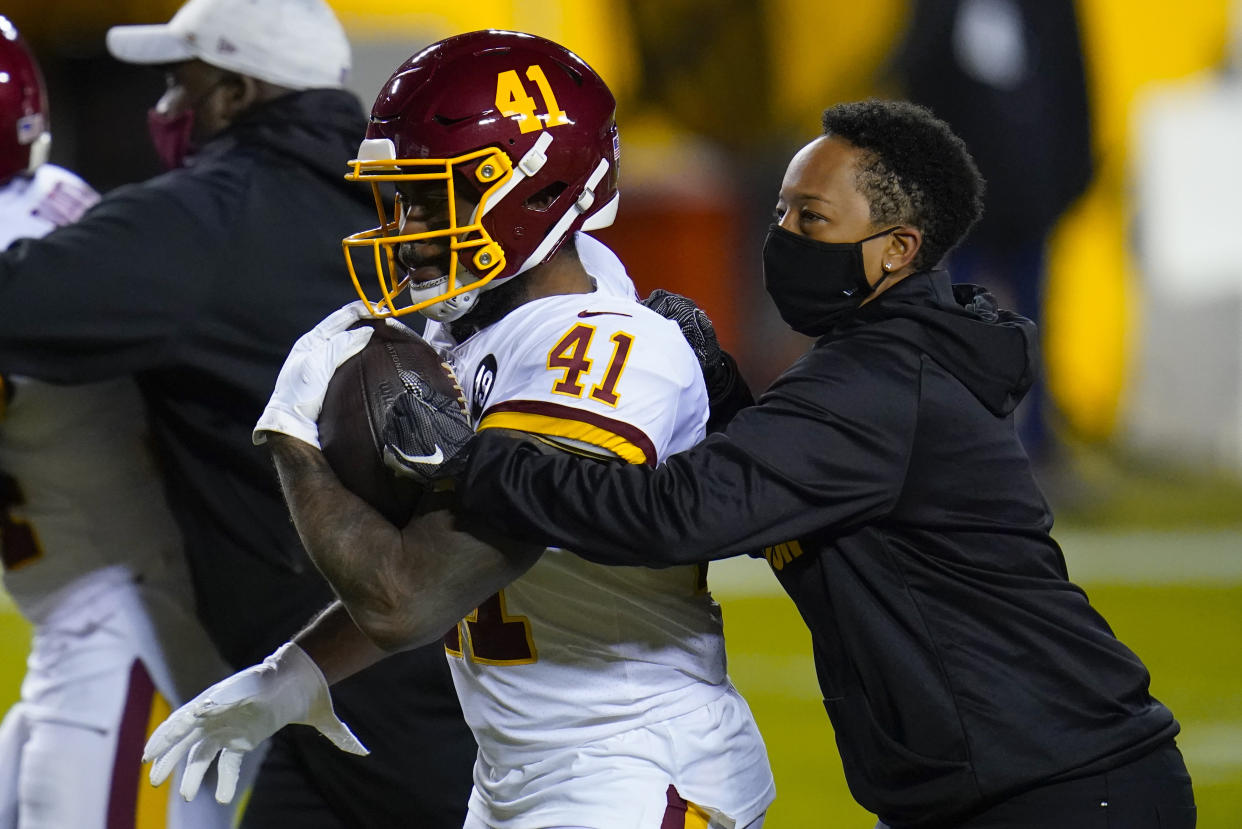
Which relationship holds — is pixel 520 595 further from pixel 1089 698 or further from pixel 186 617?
pixel 186 617

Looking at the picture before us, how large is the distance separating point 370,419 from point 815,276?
599 mm

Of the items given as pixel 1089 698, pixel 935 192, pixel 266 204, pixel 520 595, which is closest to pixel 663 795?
pixel 520 595

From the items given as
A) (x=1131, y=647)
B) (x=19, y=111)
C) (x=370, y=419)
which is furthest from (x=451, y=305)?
(x=1131, y=647)

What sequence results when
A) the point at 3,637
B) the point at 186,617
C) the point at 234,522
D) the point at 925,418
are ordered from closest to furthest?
the point at 925,418 < the point at 234,522 < the point at 186,617 < the point at 3,637

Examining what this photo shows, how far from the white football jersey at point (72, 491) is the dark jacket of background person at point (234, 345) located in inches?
6.2

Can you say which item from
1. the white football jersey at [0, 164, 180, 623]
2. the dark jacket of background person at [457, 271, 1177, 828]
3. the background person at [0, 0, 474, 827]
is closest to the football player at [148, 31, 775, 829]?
the dark jacket of background person at [457, 271, 1177, 828]

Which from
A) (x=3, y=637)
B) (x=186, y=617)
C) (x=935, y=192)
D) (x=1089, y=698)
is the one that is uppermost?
A: (x=935, y=192)

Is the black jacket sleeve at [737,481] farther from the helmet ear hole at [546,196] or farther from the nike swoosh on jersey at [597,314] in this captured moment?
the helmet ear hole at [546,196]

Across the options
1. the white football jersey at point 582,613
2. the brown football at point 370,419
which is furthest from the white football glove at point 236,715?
the brown football at point 370,419

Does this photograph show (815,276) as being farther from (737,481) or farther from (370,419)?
(370,419)

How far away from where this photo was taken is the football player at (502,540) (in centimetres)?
192

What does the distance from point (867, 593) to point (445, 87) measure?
83 centimetres

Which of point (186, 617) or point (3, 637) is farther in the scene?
point (3, 637)

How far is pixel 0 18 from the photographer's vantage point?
3480mm
